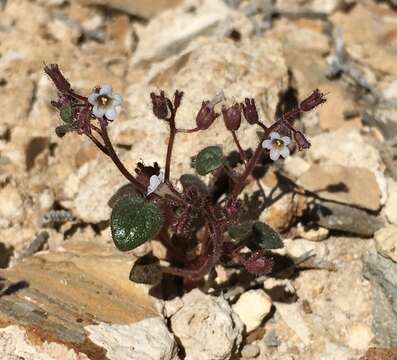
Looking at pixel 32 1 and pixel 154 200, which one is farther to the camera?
pixel 32 1

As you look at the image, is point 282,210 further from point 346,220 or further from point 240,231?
point 240,231

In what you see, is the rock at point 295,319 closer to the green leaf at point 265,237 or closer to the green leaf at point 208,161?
the green leaf at point 265,237

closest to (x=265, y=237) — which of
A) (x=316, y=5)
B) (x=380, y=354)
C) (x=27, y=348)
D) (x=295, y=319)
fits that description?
(x=295, y=319)

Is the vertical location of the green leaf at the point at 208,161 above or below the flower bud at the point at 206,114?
below

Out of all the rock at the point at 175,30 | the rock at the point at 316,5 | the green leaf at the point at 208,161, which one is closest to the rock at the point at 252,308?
the green leaf at the point at 208,161

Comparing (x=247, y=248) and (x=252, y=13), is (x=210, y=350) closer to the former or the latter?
(x=247, y=248)

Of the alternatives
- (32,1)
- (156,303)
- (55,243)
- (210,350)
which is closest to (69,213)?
(55,243)

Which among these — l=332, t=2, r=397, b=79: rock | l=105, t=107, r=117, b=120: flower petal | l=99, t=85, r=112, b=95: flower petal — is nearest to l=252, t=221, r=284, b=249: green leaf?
l=105, t=107, r=117, b=120: flower petal
